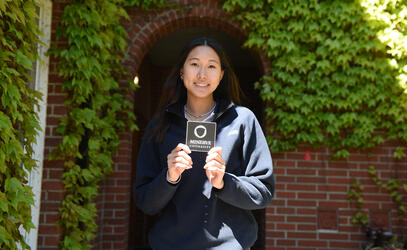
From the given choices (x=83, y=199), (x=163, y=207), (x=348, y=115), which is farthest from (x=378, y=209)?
(x=163, y=207)

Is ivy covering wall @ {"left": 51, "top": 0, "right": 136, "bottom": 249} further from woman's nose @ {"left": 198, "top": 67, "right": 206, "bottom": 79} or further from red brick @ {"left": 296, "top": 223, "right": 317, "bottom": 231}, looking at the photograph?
red brick @ {"left": 296, "top": 223, "right": 317, "bottom": 231}

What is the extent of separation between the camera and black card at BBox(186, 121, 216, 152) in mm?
1410

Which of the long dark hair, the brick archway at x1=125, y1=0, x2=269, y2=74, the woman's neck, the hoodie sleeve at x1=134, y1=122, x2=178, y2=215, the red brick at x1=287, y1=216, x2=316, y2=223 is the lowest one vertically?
the red brick at x1=287, y1=216, x2=316, y2=223

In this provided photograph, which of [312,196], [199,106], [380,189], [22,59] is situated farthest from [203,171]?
[380,189]

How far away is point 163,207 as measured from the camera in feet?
4.92

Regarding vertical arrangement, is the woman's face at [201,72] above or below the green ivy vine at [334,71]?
below

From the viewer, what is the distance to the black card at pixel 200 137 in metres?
1.41

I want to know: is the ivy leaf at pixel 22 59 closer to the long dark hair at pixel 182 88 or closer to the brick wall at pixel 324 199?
the long dark hair at pixel 182 88

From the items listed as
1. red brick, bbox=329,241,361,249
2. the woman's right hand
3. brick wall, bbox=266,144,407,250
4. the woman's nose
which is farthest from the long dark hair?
red brick, bbox=329,241,361,249

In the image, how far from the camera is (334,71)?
4.24 m

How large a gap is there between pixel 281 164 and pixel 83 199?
6.98 ft

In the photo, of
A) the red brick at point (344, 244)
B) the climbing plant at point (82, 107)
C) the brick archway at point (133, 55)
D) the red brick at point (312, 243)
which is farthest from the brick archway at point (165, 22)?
the red brick at point (344, 244)

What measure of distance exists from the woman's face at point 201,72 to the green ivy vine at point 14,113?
110cm

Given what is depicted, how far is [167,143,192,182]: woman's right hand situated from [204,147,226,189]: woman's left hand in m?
0.07
